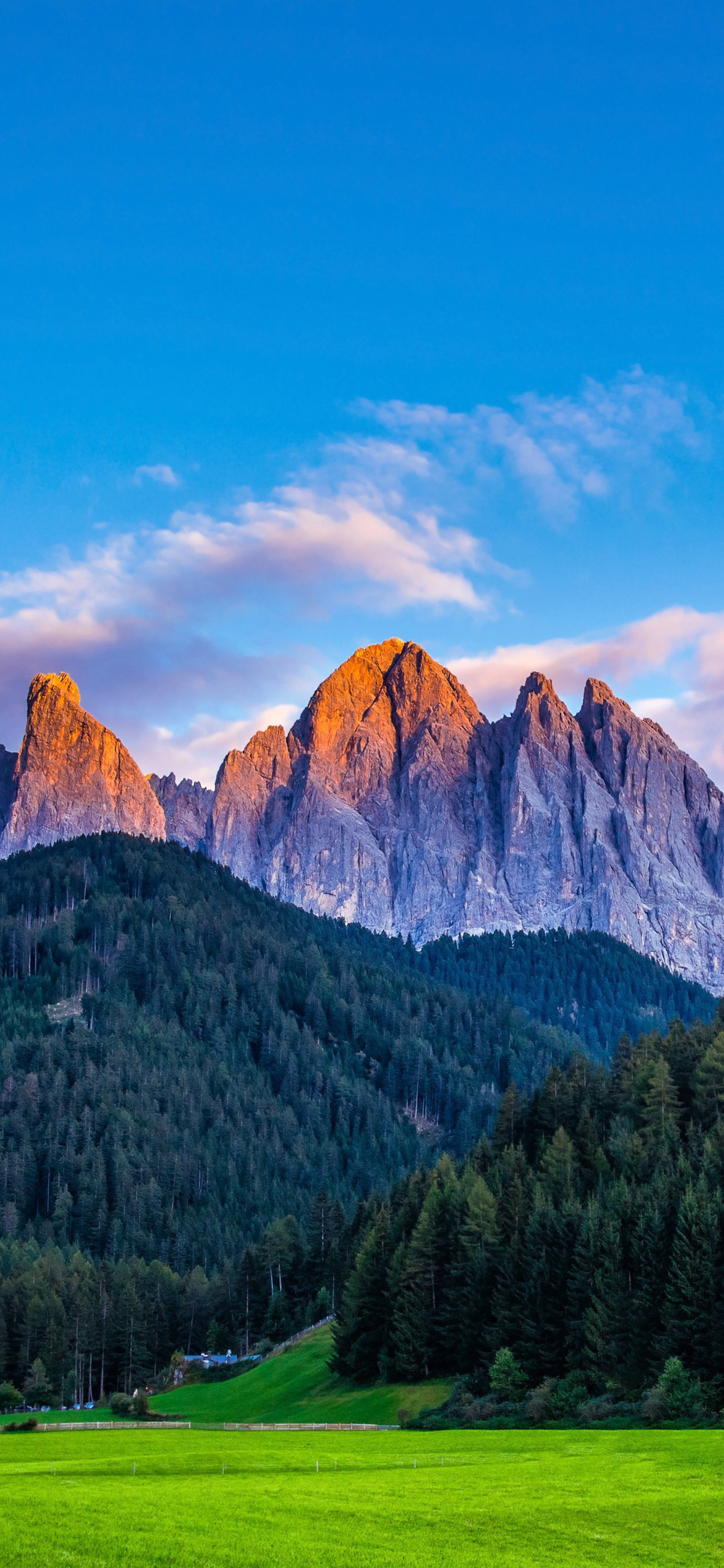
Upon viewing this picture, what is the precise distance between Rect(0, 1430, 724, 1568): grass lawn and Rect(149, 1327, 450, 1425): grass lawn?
23.3 metres

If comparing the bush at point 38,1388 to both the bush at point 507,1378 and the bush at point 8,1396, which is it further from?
the bush at point 507,1378

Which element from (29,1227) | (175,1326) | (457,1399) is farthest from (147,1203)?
(457,1399)

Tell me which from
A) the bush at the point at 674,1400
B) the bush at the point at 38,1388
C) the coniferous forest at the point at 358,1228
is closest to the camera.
→ the bush at the point at 674,1400

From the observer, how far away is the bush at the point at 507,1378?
221 feet

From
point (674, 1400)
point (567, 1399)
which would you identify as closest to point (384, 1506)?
point (674, 1400)

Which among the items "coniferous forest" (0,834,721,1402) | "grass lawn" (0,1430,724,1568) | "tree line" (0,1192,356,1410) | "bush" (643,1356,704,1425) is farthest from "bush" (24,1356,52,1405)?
"bush" (643,1356,704,1425)

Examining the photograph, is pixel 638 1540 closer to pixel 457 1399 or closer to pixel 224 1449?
pixel 224 1449

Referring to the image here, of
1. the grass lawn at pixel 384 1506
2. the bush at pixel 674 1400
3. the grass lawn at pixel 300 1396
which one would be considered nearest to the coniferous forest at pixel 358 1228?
the grass lawn at pixel 300 1396

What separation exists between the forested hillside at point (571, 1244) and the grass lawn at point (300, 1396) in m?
2.42

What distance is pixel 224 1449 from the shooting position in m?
54.1

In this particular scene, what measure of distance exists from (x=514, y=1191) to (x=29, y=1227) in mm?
95125

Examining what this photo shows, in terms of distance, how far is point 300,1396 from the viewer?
279 feet

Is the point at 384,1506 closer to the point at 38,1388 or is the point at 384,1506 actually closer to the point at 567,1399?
the point at 567,1399

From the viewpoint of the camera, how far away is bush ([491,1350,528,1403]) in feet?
221
